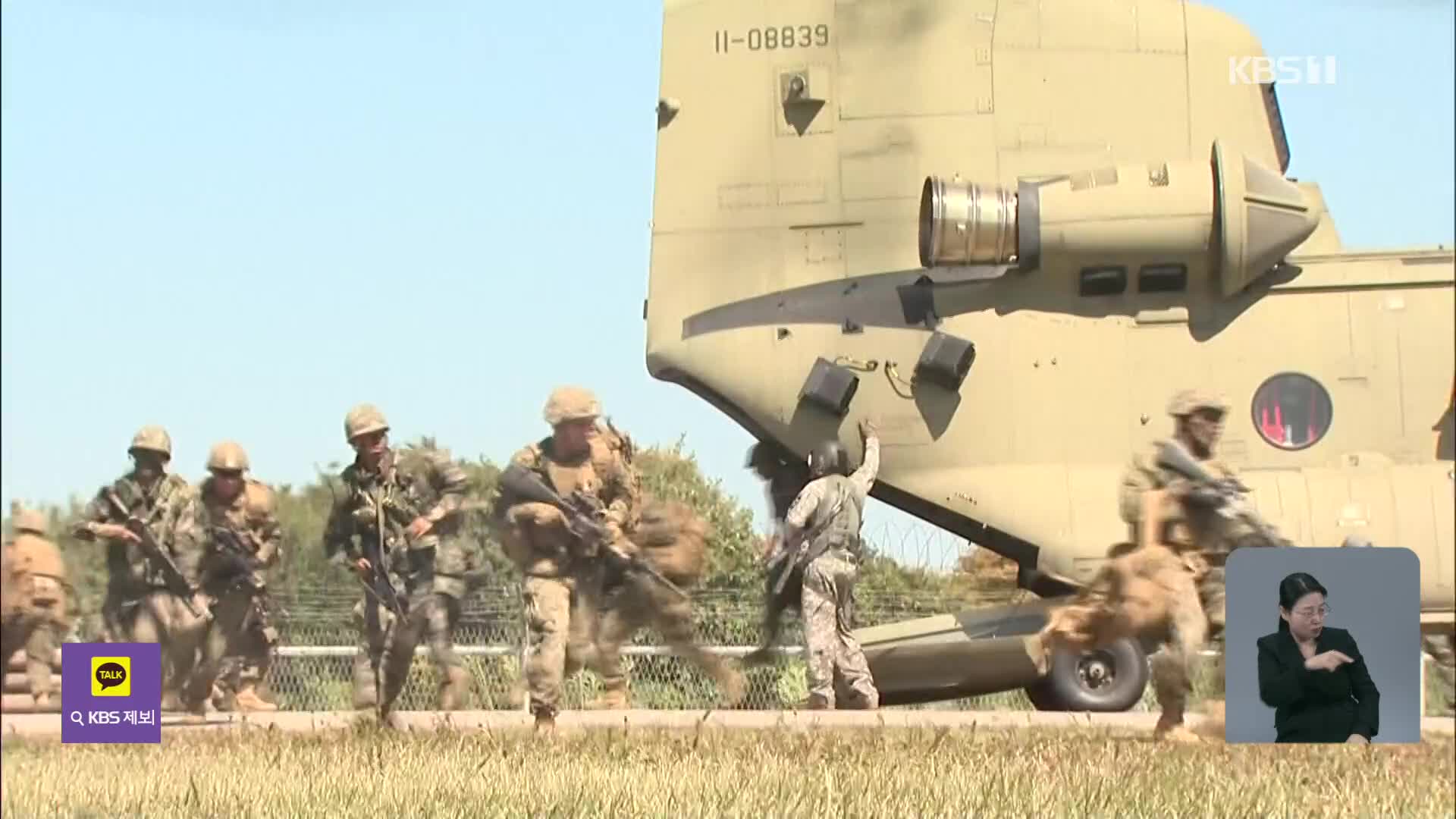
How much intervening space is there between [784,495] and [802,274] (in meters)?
1.14

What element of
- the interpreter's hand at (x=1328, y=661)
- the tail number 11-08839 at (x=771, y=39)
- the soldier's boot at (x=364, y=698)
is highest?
the tail number 11-08839 at (x=771, y=39)

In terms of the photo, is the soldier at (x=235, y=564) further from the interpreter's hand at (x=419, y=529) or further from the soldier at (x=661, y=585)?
the soldier at (x=661, y=585)

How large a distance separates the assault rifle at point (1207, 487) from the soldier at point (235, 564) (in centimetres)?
424

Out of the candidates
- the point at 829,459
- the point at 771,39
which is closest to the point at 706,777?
the point at 829,459

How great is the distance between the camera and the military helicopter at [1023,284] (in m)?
9.58

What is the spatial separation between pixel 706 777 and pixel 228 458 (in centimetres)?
380

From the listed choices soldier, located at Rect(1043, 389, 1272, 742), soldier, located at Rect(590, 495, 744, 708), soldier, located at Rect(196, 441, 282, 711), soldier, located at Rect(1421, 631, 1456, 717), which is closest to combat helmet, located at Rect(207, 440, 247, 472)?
soldier, located at Rect(196, 441, 282, 711)

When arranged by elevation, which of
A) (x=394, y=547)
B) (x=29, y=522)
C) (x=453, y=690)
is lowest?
(x=453, y=690)

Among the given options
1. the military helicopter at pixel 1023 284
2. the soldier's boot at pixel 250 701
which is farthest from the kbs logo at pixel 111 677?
the military helicopter at pixel 1023 284

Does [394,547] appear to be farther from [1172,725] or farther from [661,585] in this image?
[1172,725]

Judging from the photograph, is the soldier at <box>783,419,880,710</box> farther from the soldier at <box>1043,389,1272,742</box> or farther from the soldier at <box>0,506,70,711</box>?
the soldier at <box>0,506,70,711</box>

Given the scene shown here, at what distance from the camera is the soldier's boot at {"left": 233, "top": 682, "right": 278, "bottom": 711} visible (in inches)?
396

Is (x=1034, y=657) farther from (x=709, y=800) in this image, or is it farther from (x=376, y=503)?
(x=709, y=800)

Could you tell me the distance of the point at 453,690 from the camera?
365 inches
